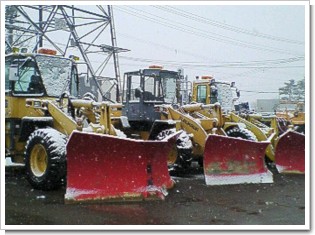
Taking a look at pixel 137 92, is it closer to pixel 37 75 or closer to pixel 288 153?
pixel 37 75

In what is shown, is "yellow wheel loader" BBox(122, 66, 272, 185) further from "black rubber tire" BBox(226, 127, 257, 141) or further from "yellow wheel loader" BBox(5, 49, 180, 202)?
"yellow wheel loader" BBox(5, 49, 180, 202)

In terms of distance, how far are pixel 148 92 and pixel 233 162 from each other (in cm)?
213

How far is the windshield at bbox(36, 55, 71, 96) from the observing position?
6.34 m

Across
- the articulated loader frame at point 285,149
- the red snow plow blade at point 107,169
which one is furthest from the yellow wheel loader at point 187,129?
the red snow plow blade at point 107,169

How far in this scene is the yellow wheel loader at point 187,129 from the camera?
6.42 m

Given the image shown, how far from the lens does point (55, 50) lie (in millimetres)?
6574

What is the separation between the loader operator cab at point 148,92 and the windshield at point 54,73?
1385mm

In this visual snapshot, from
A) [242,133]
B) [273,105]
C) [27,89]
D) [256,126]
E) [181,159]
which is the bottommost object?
[181,159]

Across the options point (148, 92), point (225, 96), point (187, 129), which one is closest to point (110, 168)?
point (187, 129)

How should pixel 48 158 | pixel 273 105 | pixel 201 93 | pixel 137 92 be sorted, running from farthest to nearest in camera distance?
1. pixel 201 93
2. pixel 137 92
3. pixel 273 105
4. pixel 48 158

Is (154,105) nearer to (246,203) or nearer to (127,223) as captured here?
(246,203)

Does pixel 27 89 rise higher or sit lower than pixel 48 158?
higher

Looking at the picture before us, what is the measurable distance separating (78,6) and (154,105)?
9.33 ft

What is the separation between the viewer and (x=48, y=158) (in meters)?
5.53
